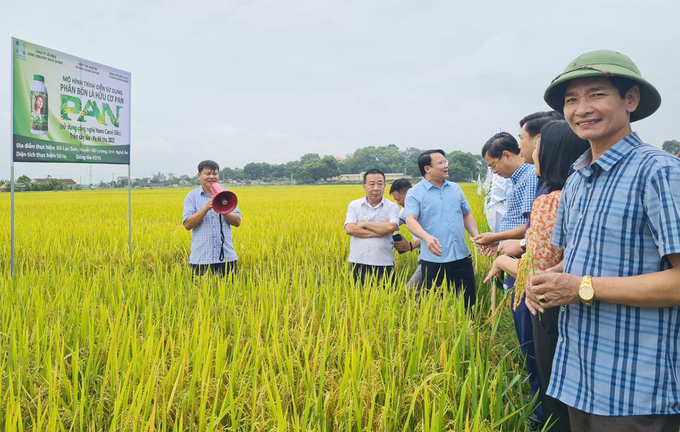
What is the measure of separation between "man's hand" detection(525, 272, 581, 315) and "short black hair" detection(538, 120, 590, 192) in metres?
0.60

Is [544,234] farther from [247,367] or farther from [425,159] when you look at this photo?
[425,159]

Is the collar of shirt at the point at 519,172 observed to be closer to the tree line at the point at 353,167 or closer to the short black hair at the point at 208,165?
the short black hair at the point at 208,165

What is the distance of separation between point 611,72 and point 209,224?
10.1ft

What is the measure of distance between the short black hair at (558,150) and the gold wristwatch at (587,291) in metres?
0.61

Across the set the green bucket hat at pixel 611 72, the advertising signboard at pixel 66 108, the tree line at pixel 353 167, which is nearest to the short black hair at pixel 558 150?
the green bucket hat at pixel 611 72

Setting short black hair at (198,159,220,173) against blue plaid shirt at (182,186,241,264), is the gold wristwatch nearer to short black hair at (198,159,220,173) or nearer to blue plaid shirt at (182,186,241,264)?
blue plaid shirt at (182,186,241,264)

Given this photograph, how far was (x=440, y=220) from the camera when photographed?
132 inches

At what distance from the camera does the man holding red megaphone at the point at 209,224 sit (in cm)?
346

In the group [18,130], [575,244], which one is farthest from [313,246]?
[575,244]

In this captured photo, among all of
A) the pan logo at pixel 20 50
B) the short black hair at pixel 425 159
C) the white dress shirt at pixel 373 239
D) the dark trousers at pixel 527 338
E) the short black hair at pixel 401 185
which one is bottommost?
the dark trousers at pixel 527 338

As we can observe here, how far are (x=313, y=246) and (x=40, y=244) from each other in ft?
11.0

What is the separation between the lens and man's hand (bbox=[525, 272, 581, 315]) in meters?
1.11

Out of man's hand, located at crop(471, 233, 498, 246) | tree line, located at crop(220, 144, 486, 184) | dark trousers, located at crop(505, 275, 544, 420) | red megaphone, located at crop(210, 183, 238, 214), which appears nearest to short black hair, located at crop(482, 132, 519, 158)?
man's hand, located at crop(471, 233, 498, 246)

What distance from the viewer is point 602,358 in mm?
1112
